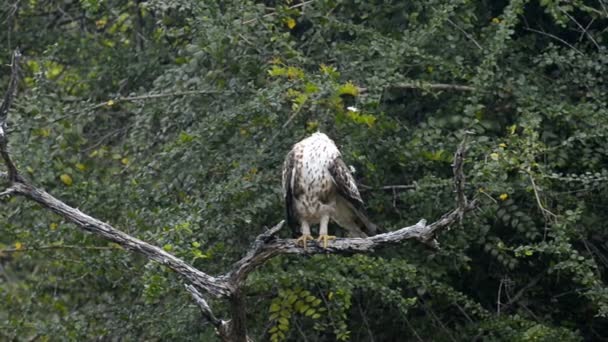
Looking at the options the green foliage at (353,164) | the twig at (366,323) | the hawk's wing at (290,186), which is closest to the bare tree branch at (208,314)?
the green foliage at (353,164)

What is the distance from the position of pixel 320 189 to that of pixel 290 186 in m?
0.15

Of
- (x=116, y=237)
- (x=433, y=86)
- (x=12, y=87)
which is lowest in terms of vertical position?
(x=433, y=86)

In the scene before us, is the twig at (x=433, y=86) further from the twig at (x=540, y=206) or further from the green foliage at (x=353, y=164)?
the twig at (x=540, y=206)

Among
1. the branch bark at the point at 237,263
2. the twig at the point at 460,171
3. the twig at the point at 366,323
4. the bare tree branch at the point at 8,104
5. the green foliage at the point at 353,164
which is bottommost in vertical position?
the twig at the point at 366,323

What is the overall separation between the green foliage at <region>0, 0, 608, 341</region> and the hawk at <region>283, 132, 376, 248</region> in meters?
0.19

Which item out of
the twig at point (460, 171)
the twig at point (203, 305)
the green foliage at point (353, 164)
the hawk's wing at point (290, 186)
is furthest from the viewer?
the green foliage at point (353, 164)

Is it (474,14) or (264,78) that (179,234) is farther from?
(474,14)

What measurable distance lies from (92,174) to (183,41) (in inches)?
39.6

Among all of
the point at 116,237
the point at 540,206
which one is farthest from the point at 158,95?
the point at 540,206

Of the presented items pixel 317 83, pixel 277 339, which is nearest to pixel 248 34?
pixel 317 83

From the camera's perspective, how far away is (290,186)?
6246 mm

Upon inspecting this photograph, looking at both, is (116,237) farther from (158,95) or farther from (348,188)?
(158,95)

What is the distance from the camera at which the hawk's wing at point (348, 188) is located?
243 inches

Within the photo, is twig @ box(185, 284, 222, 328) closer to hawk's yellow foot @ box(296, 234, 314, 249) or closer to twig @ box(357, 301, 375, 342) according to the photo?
hawk's yellow foot @ box(296, 234, 314, 249)
